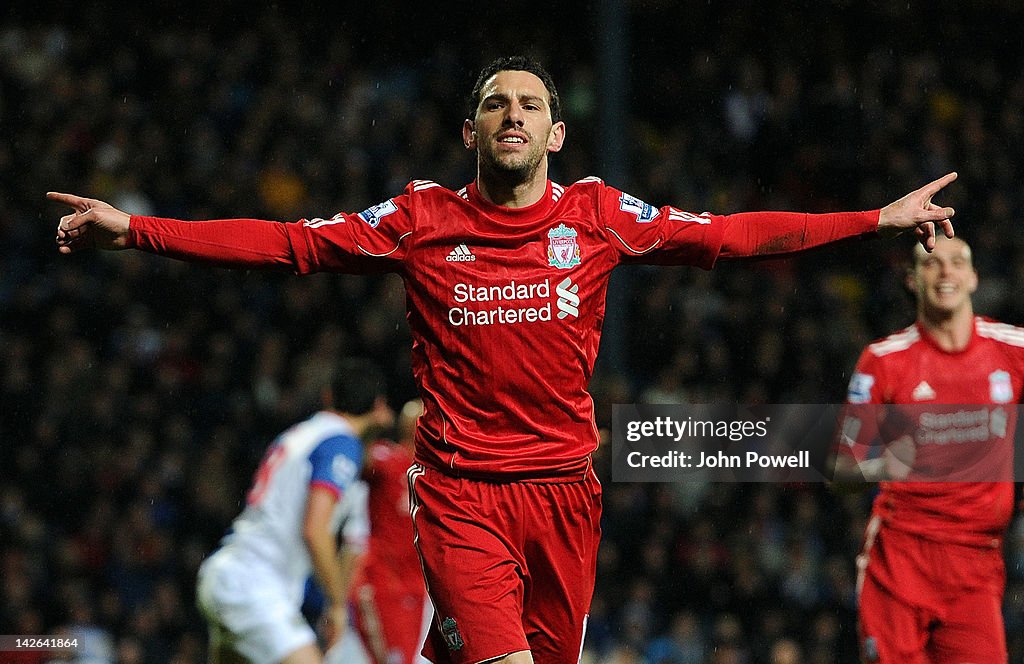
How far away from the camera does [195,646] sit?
9.62 metres

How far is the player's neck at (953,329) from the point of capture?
19.3 ft

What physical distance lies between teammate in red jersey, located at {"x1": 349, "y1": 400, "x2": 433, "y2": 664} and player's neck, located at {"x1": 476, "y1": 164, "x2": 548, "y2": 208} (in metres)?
Answer: 3.76

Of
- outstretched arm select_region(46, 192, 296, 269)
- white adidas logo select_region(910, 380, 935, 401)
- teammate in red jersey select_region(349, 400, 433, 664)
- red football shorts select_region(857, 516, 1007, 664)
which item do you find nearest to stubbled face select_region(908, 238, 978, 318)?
white adidas logo select_region(910, 380, 935, 401)

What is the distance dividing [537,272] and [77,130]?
8.92 m

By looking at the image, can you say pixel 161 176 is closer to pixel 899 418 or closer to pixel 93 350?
pixel 93 350

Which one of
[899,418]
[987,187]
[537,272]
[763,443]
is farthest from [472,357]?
[987,187]

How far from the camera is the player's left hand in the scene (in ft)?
14.2

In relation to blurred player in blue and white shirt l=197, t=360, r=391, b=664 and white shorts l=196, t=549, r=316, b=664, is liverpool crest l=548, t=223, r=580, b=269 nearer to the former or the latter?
blurred player in blue and white shirt l=197, t=360, r=391, b=664

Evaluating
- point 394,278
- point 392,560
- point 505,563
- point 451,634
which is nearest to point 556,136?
point 505,563

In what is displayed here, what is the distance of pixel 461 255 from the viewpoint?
431cm

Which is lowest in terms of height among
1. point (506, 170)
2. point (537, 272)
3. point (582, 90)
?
point (537, 272)

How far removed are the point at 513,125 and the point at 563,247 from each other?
16.1 inches

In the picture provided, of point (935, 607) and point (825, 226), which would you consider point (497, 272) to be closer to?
point (825, 226)

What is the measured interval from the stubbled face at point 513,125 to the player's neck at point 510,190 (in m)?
0.02
